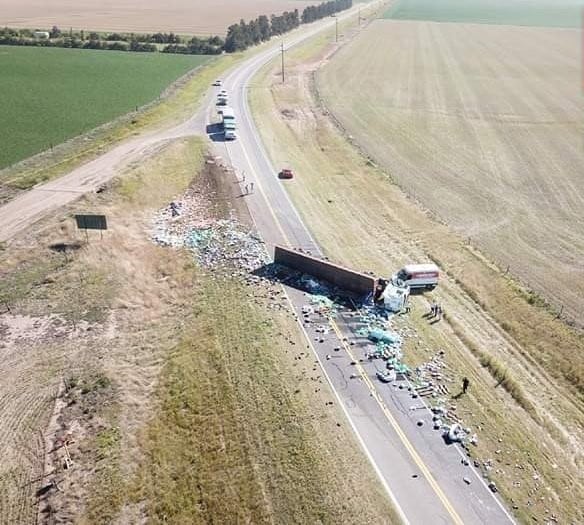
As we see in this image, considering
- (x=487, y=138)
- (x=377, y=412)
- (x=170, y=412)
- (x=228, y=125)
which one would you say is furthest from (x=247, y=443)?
(x=487, y=138)

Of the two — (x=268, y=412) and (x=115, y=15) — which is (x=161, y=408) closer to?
(x=268, y=412)

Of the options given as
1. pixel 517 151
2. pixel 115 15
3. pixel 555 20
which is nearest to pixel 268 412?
pixel 517 151

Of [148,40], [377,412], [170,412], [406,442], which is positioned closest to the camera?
→ [406,442]

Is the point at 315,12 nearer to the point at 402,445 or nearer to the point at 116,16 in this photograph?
the point at 116,16

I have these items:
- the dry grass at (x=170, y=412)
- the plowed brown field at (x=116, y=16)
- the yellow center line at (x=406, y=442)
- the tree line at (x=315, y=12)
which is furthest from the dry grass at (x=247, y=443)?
the tree line at (x=315, y=12)

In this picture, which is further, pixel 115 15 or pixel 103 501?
pixel 115 15

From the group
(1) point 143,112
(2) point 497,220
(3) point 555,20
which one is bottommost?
(2) point 497,220
